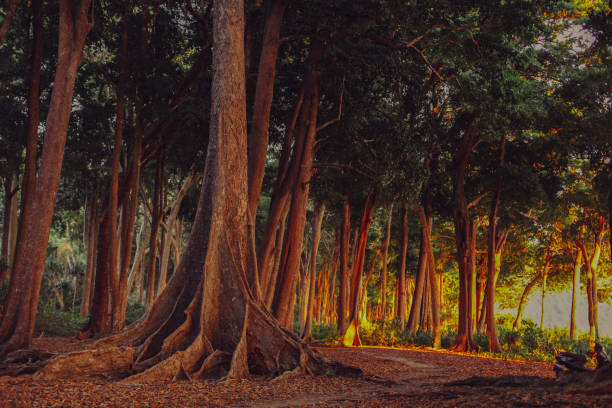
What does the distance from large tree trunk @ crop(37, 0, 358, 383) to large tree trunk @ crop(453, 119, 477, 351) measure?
39.1ft

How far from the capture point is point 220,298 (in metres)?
9.23

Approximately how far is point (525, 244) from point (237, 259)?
24719 mm

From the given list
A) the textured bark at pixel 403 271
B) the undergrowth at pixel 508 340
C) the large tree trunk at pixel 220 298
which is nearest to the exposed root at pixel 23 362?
the large tree trunk at pixel 220 298

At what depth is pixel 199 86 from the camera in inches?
636

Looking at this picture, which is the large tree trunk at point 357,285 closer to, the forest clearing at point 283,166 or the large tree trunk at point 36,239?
the forest clearing at point 283,166

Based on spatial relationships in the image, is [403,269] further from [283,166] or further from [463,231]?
[283,166]

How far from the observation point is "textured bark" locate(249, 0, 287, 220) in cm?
1193

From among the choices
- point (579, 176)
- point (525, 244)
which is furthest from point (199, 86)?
point (525, 244)

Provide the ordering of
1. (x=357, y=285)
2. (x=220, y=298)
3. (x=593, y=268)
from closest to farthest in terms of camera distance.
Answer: (x=220, y=298) → (x=357, y=285) → (x=593, y=268)

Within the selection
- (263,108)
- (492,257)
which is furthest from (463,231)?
(263,108)

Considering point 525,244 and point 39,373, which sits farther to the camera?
point 525,244

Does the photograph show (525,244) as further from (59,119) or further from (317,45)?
(59,119)

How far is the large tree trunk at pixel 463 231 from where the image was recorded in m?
19.8

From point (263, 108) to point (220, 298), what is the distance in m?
4.84
